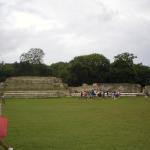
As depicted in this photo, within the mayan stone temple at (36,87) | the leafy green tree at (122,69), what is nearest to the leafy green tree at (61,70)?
the leafy green tree at (122,69)

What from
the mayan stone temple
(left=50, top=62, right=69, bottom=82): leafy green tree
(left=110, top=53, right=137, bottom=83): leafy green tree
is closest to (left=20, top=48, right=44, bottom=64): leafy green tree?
(left=50, top=62, right=69, bottom=82): leafy green tree

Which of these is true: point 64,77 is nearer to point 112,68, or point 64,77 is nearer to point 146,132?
point 112,68

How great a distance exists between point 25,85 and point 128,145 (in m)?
65.9

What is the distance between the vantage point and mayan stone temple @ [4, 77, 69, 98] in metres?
71.6

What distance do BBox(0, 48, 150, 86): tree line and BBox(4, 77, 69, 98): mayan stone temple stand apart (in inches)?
912

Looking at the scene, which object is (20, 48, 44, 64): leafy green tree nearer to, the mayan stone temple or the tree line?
the tree line

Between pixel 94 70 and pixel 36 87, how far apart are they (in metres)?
30.6

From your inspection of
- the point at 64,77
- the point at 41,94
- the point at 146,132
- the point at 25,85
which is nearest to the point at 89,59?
the point at 64,77

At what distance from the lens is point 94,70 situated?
106 m

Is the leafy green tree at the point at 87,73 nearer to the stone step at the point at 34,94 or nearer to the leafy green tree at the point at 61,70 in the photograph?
the leafy green tree at the point at 61,70

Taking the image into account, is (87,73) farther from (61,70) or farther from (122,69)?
(61,70)

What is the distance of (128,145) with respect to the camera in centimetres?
1323

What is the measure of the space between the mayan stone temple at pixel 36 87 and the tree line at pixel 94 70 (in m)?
23.2

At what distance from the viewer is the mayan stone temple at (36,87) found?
2820 inches
